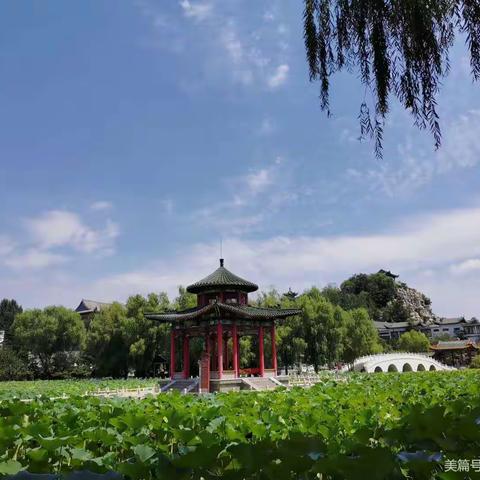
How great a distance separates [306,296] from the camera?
3988 cm

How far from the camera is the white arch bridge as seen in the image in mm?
41281

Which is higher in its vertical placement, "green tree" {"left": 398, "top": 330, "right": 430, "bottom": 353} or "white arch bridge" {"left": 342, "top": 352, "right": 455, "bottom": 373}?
"green tree" {"left": 398, "top": 330, "right": 430, "bottom": 353}

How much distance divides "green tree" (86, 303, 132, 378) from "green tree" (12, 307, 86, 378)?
5.63 metres

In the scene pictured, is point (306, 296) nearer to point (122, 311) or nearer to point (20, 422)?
point (122, 311)

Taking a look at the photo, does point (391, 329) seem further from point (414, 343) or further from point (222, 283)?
point (222, 283)

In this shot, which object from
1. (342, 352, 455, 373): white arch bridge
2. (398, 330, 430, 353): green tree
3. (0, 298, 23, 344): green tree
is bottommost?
(342, 352, 455, 373): white arch bridge

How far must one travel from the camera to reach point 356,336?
40.8m

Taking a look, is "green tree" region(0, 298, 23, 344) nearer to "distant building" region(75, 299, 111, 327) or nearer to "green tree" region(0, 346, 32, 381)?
"distant building" region(75, 299, 111, 327)

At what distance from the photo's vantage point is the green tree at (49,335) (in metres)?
46.4

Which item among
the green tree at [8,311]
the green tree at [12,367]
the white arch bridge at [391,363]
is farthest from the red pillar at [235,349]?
the green tree at [8,311]

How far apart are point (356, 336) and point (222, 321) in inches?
837

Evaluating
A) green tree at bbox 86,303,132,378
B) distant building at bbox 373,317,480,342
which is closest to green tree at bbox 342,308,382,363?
green tree at bbox 86,303,132,378

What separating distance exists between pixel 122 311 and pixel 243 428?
38598 millimetres

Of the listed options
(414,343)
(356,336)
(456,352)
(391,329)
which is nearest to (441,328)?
(391,329)
